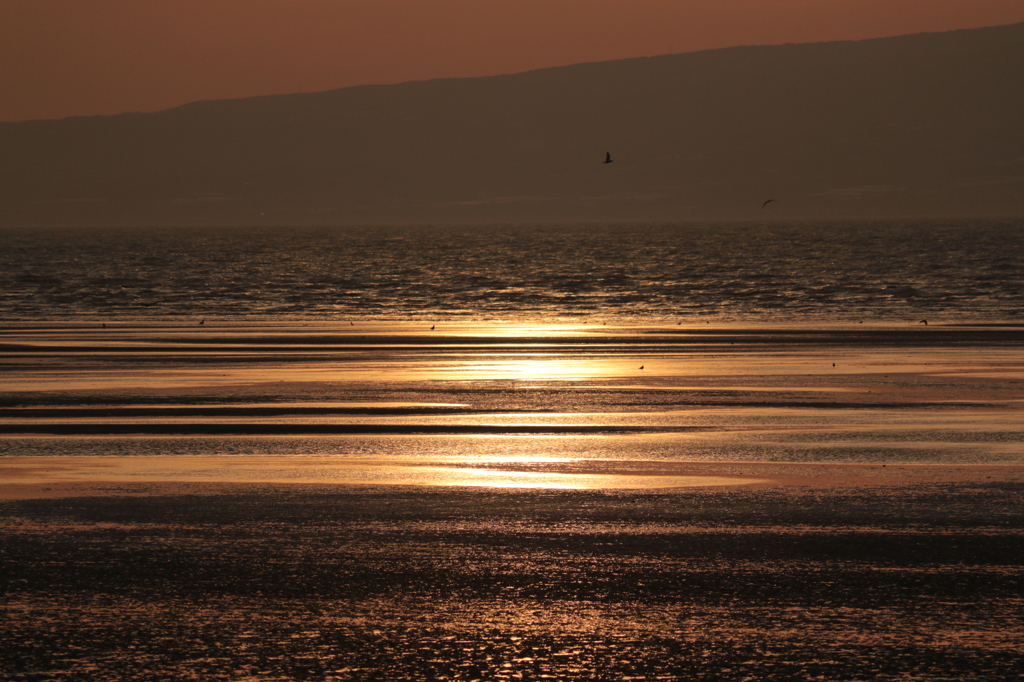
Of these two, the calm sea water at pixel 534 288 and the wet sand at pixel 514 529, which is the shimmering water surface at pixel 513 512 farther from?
the calm sea water at pixel 534 288

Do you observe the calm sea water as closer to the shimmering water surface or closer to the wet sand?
the shimmering water surface

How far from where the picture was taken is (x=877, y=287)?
168 ft

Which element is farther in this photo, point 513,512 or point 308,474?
point 308,474

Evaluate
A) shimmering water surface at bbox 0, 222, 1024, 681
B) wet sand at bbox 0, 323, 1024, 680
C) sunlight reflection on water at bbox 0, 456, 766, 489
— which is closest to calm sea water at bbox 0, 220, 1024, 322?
shimmering water surface at bbox 0, 222, 1024, 681

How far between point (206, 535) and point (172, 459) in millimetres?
3416

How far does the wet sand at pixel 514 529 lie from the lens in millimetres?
7203

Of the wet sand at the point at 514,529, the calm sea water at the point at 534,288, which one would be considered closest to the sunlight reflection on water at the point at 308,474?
the wet sand at the point at 514,529

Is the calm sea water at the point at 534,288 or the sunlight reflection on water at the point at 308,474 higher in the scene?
the calm sea water at the point at 534,288

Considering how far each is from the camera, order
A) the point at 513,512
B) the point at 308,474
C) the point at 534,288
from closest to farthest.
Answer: the point at 513,512 → the point at 308,474 → the point at 534,288

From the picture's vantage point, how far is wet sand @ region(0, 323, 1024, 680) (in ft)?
23.6

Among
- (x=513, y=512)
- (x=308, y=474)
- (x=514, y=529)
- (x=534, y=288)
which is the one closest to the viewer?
(x=514, y=529)

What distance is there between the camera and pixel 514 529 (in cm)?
985

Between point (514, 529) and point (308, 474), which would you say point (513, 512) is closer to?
point (514, 529)

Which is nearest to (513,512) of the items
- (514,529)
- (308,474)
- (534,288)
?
(514,529)
